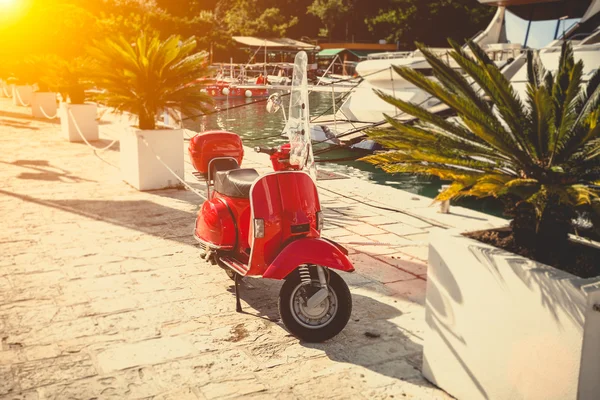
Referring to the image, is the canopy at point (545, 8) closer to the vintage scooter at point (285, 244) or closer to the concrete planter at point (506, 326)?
the vintage scooter at point (285, 244)

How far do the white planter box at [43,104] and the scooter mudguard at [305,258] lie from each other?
1911 cm

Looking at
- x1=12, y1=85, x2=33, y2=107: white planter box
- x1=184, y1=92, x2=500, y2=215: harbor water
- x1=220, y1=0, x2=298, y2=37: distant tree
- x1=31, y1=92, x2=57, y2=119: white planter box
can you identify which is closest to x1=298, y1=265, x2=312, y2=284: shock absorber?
x1=184, y1=92, x2=500, y2=215: harbor water

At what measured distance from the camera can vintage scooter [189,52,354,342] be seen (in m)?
4.43

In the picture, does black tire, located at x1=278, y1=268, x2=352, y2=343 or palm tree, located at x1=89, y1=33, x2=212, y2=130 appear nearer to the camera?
black tire, located at x1=278, y1=268, x2=352, y2=343

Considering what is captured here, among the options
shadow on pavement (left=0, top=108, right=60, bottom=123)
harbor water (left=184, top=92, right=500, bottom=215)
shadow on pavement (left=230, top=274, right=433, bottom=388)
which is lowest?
harbor water (left=184, top=92, right=500, bottom=215)

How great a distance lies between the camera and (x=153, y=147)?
32.0 feet

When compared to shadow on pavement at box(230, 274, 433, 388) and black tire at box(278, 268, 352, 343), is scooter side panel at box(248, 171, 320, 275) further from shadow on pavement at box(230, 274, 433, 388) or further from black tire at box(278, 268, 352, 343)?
shadow on pavement at box(230, 274, 433, 388)

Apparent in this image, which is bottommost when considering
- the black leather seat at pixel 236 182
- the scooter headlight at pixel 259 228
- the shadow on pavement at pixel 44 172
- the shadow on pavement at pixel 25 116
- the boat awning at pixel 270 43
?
the shadow on pavement at pixel 44 172

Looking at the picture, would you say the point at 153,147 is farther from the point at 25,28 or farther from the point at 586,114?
the point at 25,28

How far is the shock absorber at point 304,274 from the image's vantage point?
440 centimetres

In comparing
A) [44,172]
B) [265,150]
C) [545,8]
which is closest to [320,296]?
[265,150]

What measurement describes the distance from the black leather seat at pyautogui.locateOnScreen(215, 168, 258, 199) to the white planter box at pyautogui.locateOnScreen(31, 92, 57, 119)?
17.8 m

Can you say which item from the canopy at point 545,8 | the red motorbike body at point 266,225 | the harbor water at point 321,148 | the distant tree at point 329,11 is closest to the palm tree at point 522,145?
the red motorbike body at point 266,225

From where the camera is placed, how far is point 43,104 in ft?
70.0
